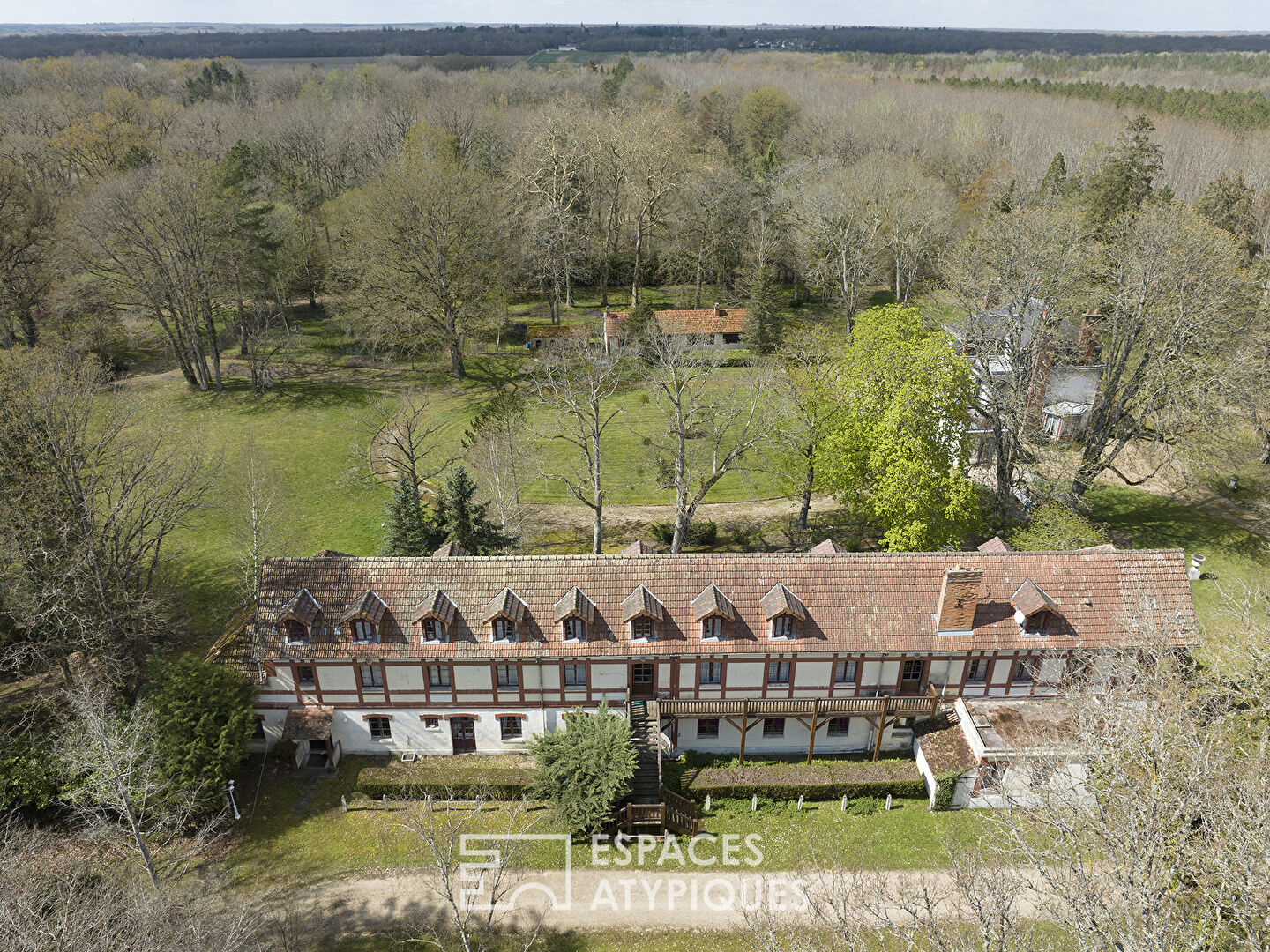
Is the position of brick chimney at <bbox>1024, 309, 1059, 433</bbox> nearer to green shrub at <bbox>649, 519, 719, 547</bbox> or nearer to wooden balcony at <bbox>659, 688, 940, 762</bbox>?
green shrub at <bbox>649, 519, 719, 547</bbox>

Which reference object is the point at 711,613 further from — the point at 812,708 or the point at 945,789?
the point at 945,789

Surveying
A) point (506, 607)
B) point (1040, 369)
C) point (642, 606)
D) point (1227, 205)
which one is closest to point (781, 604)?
point (642, 606)

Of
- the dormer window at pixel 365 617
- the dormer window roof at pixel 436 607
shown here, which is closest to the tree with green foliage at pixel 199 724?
the dormer window at pixel 365 617

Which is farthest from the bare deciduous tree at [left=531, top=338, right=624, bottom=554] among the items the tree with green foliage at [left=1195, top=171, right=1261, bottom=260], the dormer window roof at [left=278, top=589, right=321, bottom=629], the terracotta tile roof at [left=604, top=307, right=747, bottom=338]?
the tree with green foliage at [left=1195, top=171, right=1261, bottom=260]

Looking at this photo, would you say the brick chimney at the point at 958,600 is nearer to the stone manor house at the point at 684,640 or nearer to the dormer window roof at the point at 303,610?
the stone manor house at the point at 684,640

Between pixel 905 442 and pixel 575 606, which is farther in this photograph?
pixel 905 442

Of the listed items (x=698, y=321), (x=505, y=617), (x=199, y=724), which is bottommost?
(x=199, y=724)
